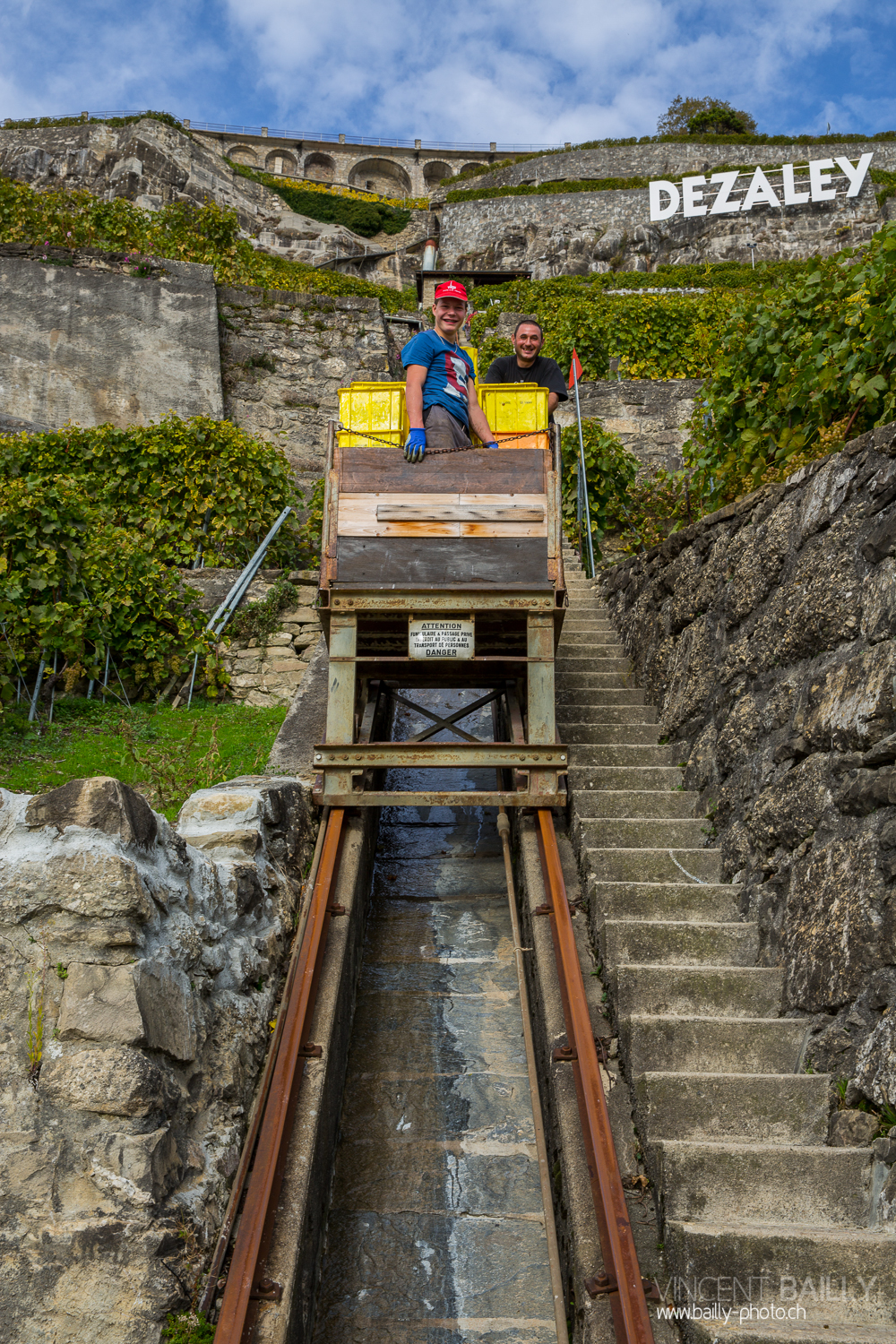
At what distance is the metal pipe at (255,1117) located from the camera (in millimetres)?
2495

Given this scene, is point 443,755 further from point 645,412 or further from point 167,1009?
point 645,412

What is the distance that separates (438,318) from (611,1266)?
14.7 feet

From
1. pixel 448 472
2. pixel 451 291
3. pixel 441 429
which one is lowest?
pixel 448 472

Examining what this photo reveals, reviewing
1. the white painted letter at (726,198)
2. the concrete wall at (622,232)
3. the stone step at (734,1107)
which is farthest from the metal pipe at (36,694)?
the white painted letter at (726,198)

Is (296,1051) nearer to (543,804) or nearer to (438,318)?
(543,804)

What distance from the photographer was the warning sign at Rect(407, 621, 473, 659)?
4727 mm

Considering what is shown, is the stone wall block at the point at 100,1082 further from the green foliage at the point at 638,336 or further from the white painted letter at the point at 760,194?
the white painted letter at the point at 760,194

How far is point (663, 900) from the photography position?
4.05 m

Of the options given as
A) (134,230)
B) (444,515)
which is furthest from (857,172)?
(444,515)

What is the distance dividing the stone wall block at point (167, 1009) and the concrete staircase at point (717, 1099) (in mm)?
1474

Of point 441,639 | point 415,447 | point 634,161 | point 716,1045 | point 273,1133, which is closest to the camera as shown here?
point 273,1133

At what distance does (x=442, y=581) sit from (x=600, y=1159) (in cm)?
282

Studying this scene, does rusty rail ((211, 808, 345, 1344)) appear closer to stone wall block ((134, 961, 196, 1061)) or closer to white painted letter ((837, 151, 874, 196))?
stone wall block ((134, 961, 196, 1061))

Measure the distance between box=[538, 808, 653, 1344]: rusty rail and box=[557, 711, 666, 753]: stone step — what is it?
5.97ft
